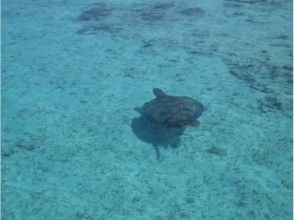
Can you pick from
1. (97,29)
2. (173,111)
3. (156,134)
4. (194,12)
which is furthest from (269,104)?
(97,29)

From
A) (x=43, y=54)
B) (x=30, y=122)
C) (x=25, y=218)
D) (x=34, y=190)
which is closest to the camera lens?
(x=25, y=218)

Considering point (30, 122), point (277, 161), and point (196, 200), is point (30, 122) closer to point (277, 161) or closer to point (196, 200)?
point (196, 200)

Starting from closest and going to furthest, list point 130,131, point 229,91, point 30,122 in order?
point 130,131 → point 30,122 → point 229,91

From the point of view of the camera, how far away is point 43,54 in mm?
5867

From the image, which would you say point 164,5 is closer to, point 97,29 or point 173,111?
point 97,29

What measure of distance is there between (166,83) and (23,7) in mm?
4748

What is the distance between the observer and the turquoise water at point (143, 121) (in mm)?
3258

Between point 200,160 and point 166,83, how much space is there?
5.20 ft

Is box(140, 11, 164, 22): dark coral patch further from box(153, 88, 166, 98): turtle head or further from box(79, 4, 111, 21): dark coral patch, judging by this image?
box(153, 88, 166, 98): turtle head

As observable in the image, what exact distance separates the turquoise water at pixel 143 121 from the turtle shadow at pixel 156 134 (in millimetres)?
16

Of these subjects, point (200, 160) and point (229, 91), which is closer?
point (200, 160)

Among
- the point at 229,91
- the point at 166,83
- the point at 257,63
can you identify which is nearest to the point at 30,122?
the point at 166,83

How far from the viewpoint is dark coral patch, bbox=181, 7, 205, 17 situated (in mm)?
6929

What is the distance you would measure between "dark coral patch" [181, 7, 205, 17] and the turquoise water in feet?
0.07
